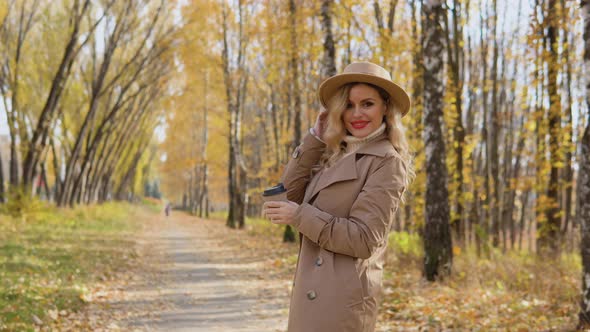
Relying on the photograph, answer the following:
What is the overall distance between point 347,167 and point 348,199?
15cm

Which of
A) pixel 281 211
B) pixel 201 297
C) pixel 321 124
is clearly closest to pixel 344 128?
pixel 321 124

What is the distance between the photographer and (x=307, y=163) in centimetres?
268

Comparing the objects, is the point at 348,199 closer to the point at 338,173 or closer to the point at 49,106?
the point at 338,173

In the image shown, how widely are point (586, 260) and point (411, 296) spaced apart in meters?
2.72

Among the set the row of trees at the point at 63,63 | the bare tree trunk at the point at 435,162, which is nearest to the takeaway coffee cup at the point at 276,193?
the bare tree trunk at the point at 435,162

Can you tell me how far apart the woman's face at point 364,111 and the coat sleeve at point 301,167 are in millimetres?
258

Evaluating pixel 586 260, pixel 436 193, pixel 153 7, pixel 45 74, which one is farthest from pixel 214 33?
pixel 586 260

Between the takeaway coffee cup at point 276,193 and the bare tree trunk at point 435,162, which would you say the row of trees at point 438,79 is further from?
the takeaway coffee cup at point 276,193

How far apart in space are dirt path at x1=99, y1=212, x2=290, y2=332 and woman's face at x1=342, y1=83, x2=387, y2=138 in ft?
14.6

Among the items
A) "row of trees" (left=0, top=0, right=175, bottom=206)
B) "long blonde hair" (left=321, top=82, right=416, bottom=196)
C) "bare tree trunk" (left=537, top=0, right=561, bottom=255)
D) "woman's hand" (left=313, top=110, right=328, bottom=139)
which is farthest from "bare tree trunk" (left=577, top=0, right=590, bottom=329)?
"row of trees" (left=0, top=0, right=175, bottom=206)

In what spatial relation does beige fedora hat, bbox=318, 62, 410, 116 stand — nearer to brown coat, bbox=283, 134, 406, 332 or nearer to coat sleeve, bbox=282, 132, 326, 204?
brown coat, bbox=283, 134, 406, 332

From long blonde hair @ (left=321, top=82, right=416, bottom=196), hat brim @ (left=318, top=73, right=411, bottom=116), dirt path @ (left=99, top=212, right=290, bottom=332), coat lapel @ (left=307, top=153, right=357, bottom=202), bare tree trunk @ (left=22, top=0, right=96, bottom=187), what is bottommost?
dirt path @ (left=99, top=212, right=290, bottom=332)

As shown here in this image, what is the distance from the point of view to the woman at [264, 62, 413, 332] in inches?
88.1

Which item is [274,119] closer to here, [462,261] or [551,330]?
[462,261]
